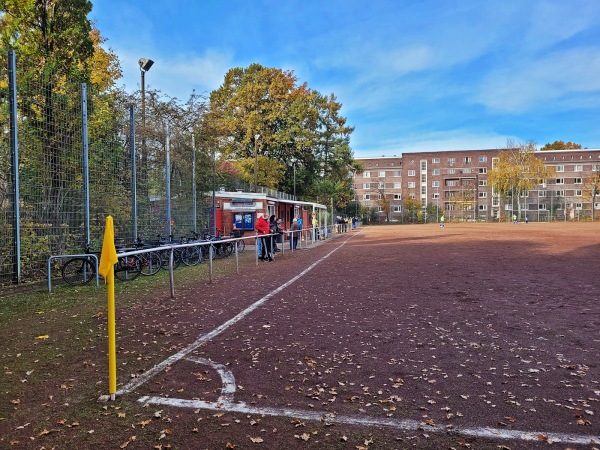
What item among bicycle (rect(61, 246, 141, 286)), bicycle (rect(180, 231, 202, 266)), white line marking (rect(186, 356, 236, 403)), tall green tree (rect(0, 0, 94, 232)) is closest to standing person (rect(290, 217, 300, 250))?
bicycle (rect(180, 231, 202, 266))

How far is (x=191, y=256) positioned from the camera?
16.1 meters

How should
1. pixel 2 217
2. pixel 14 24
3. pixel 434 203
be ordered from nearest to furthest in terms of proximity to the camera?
pixel 2 217
pixel 14 24
pixel 434 203

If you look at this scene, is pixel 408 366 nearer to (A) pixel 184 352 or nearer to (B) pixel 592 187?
(A) pixel 184 352

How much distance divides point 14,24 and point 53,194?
4771mm

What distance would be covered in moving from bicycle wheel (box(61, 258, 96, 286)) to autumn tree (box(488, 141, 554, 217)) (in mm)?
78118

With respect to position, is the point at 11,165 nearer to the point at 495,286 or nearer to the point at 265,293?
the point at 265,293

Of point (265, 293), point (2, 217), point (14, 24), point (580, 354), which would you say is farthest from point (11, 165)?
point (580, 354)

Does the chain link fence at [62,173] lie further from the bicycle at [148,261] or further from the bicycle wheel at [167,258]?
the bicycle wheel at [167,258]

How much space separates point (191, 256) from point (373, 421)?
13.5m

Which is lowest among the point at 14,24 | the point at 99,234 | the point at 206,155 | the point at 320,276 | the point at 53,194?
the point at 320,276

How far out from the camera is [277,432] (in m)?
3.20

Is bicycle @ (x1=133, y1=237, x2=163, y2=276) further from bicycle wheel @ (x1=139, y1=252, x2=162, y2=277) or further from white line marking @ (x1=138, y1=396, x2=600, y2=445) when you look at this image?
white line marking @ (x1=138, y1=396, x2=600, y2=445)

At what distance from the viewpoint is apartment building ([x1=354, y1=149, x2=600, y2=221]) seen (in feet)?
305

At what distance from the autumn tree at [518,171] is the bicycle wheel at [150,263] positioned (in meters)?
75.5
